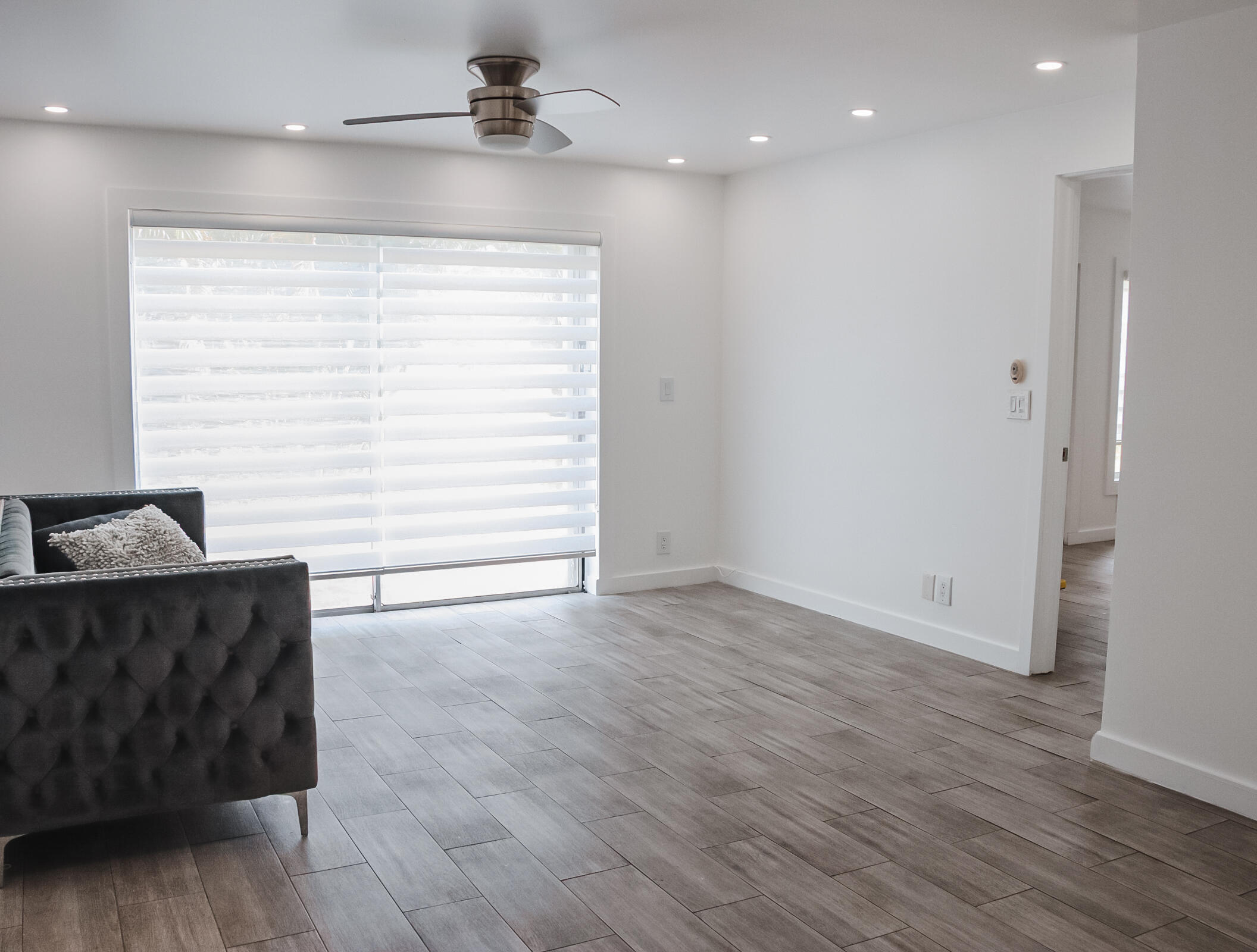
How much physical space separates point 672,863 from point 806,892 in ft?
1.21

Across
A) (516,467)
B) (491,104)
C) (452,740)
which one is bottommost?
(452,740)

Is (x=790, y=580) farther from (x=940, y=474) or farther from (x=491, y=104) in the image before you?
(x=491, y=104)

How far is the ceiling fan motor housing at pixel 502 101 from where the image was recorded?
366cm

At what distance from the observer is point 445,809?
305 centimetres

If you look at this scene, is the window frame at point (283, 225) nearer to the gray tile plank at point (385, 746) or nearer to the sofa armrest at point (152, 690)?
the gray tile plank at point (385, 746)

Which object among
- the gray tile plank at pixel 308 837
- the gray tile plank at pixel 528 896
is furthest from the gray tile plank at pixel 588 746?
the gray tile plank at pixel 308 837

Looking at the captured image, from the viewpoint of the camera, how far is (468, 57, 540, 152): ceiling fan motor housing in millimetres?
3660

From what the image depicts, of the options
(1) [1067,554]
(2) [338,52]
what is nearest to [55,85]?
(2) [338,52]

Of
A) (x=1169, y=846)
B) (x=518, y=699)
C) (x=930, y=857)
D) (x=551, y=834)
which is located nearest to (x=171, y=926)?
(x=551, y=834)

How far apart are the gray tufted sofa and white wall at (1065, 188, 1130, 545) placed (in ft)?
21.1

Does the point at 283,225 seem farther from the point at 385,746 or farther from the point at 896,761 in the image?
the point at 896,761

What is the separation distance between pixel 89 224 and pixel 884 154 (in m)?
3.82

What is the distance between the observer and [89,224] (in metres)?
4.70

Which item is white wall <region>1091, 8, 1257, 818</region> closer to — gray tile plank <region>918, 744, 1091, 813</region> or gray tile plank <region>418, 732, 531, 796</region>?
gray tile plank <region>918, 744, 1091, 813</region>
